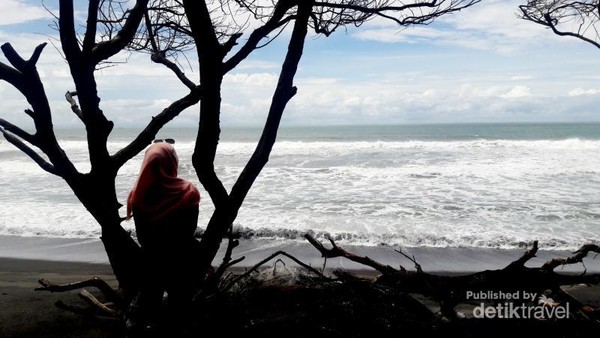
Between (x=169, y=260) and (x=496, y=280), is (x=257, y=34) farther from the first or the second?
(x=496, y=280)

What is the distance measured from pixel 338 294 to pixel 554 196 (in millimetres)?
11691

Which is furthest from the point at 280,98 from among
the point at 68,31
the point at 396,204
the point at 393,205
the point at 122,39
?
the point at 396,204

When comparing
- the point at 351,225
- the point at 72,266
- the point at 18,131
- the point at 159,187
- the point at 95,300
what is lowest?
the point at 72,266

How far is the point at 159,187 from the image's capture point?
344cm

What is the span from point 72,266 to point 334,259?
4.08 metres

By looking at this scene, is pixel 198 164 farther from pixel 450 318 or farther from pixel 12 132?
pixel 450 318

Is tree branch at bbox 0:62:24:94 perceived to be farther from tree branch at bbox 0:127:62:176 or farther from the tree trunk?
the tree trunk

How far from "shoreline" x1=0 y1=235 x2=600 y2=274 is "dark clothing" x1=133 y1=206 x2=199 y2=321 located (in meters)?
3.66

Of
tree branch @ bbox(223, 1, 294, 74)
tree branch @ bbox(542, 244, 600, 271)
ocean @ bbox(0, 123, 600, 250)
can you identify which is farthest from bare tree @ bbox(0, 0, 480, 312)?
ocean @ bbox(0, 123, 600, 250)

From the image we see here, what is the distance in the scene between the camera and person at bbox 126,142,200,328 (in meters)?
3.44

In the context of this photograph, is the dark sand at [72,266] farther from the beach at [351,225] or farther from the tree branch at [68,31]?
the tree branch at [68,31]

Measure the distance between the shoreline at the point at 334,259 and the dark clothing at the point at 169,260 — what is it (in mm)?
3659

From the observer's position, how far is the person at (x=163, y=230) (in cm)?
344

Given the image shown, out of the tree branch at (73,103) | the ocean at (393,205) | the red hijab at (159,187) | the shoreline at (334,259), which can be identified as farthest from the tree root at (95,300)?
the ocean at (393,205)
